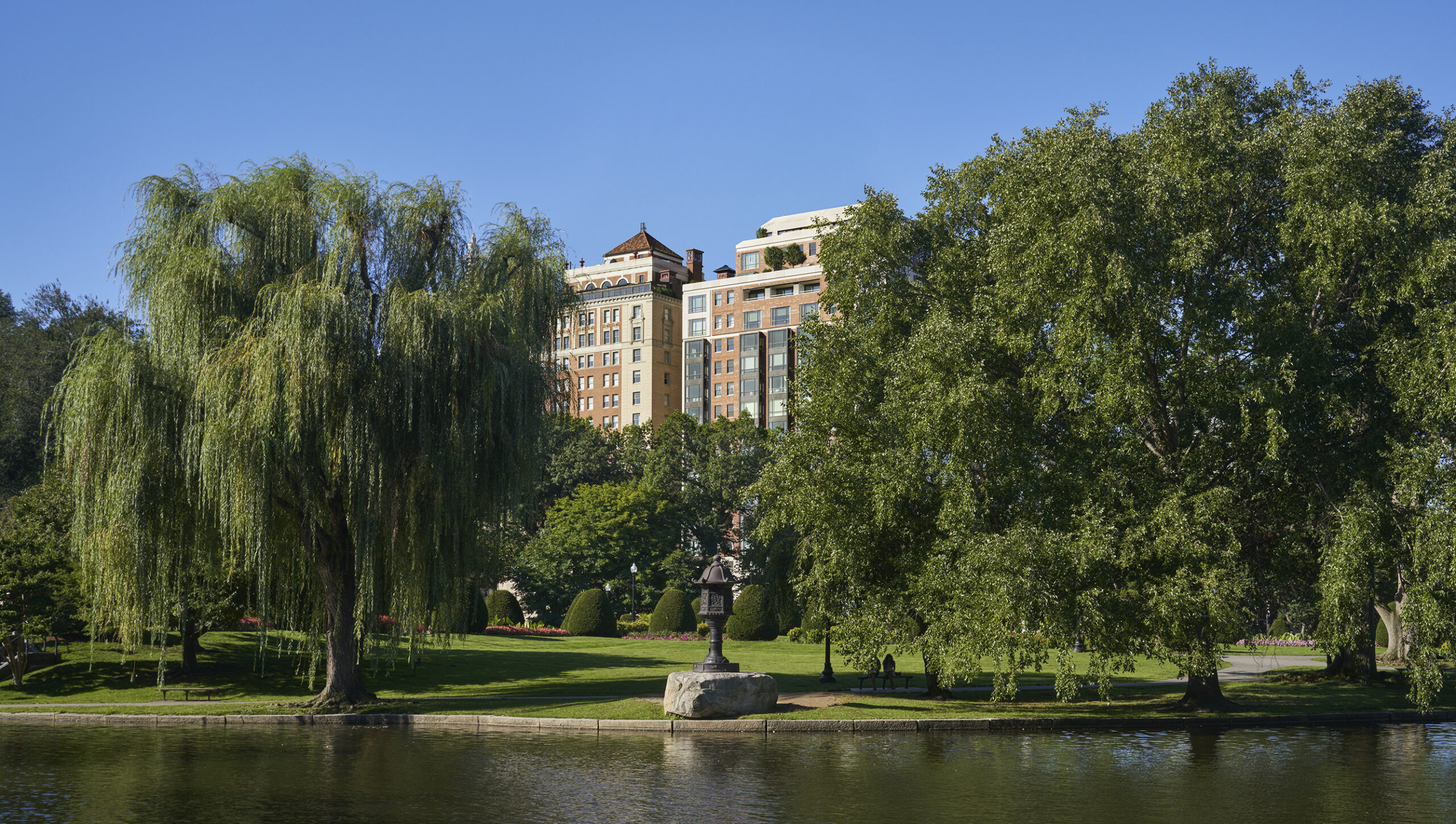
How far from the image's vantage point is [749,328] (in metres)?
137

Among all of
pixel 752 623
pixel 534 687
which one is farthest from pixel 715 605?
pixel 752 623

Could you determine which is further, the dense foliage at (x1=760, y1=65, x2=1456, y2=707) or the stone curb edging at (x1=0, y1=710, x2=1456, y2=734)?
the stone curb edging at (x1=0, y1=710, x2=1456, y2=734)

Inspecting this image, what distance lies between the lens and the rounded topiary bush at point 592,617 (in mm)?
57500

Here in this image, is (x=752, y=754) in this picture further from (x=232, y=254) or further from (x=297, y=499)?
(x=232, y=254)

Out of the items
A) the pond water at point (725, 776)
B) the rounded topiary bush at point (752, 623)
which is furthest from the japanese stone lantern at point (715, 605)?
the rounded topiary bush at point (752, 623)

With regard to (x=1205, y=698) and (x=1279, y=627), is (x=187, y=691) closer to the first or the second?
(x=1205, y=698)

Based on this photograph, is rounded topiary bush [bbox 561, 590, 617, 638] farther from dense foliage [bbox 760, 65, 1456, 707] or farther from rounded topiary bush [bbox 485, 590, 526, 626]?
dense foliage [bbox 760, 65, 1456, 707]

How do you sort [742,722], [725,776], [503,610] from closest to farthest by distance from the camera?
[725,776] < [742,722] < [503,610]

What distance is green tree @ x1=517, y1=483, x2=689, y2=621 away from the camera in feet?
229

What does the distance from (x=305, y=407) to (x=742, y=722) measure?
36.9ft

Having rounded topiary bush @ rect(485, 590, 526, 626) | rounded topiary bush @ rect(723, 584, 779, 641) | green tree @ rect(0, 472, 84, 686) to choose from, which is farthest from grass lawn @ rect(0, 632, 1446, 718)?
rounded topiary bush @ rect(485, 590, 526, 626)

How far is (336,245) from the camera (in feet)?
83.7

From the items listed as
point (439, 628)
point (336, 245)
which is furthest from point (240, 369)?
point (439, 628)

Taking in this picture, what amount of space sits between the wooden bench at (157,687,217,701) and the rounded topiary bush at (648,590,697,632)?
Answer: 31353 millimetres
